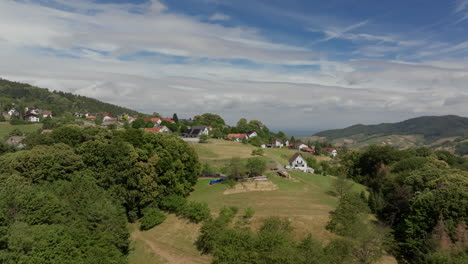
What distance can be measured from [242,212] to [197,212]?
5874 mm

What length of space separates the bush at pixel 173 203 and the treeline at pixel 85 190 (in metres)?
0.72

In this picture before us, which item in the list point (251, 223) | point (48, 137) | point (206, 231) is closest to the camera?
point (206, 231)

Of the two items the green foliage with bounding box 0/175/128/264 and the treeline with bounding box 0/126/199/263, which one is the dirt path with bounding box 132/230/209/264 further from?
the green foliage with bounding box 0/175/128/264

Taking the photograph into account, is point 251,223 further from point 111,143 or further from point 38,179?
point 38,179

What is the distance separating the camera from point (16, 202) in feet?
79.7

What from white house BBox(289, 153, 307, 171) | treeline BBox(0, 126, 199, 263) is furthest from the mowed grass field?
white house BBox(289, 153, 307, 171)

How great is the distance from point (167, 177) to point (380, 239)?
27356 mm

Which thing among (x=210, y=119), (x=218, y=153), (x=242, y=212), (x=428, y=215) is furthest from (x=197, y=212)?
(x=210, y=119)

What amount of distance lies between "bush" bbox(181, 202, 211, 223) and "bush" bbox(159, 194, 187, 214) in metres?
1.52

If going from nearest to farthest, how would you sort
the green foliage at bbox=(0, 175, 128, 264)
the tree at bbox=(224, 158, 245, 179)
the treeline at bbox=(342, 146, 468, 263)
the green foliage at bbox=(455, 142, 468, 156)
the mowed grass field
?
the green foliage at bbox=(0, 175, 128, 264) → the treeline at bbox=(342, 146, 468, 263) → the mowed grass field → the tree at bbox=(224, 158, 245, 179) → the green foliage at bbox=(455, 142, 468, 156)

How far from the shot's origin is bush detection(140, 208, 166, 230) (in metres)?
35.8

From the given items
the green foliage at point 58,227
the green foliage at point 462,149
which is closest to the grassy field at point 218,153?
the green foliage at point 58,227

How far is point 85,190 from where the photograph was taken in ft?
104

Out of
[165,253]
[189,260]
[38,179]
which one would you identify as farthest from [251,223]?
[38,179]
